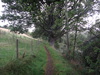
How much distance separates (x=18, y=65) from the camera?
313 inches

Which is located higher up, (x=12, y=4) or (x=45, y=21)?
(x=12, y=4)

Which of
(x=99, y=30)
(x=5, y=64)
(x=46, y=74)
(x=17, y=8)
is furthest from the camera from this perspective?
(x=17, y=8)

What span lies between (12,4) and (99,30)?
1927cm

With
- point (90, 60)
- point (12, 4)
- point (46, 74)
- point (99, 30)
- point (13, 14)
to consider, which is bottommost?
point (46, 74)

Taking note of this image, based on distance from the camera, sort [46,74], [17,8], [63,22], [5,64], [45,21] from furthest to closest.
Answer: [45,21] → [17,8] → [63,22] → [46,74] → [5,64]

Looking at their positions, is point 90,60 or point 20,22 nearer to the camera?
point 90,60

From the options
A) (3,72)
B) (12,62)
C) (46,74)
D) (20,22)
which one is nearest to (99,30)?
(46,74)

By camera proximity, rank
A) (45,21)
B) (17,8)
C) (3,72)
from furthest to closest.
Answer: (45,21), (17,8), (3,72)

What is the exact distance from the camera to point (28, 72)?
8.41 meters

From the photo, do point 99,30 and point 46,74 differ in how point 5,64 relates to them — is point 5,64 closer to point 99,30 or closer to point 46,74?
point 46,74

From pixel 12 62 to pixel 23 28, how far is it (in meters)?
20.2

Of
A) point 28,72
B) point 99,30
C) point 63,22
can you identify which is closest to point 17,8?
point 63,22

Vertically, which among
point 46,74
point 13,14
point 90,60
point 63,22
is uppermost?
point 13,14

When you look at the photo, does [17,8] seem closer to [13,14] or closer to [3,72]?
[13,14]
